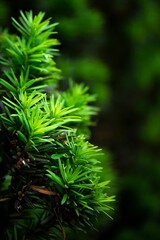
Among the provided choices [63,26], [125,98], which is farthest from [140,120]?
[63,26]

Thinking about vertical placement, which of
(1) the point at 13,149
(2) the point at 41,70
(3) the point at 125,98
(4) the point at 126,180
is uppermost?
(3) the point at 125,98

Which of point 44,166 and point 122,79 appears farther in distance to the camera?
point 122,79

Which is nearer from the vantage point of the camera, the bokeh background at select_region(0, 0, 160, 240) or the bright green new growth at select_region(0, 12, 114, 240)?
the bright green new growth at select_region(0, 12, 114, 240)

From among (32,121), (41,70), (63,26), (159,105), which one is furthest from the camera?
(159,105)

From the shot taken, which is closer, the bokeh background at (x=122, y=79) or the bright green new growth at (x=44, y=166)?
the bright green new growth at (x=44, y=166)

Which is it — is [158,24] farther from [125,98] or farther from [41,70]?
[41,70]

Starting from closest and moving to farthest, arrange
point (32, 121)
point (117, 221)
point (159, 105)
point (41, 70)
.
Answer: point (32, 121) < point (41, 70) < point (117, 221) < point (159, 105)

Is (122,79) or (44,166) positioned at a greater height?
(122,79)

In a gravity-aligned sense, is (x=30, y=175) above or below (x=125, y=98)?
below
